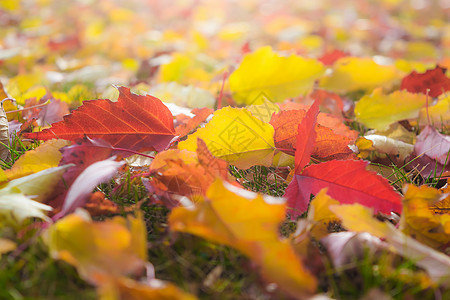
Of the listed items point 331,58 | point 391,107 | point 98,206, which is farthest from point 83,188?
point 331,58

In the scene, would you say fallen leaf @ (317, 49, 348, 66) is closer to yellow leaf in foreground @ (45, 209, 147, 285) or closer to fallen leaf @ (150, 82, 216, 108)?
fallen leaf @ (150, 82, 216, 108)

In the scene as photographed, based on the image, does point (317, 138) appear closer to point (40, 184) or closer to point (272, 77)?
point (272, 77)

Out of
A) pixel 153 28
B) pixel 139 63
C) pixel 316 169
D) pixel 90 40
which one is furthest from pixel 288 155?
pixel 153 28

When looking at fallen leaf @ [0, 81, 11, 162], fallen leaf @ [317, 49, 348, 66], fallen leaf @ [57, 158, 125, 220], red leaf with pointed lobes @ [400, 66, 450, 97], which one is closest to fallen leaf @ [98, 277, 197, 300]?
fallen leaf @ [57, 158, 125, 220]

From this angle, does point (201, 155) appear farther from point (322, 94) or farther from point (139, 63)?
point (139, 63)

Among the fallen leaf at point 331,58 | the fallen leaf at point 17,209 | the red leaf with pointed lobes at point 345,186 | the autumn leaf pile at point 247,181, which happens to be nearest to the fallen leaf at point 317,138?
the autumn leaf pile at point 247,181

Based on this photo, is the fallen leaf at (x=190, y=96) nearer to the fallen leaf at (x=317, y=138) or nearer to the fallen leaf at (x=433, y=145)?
the fallen leaf at (x=317, y=138)

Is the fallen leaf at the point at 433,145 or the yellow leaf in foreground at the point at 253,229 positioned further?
the fallen leaf at the point at 433,145
